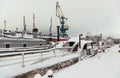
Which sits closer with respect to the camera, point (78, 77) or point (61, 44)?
point (78, 77)

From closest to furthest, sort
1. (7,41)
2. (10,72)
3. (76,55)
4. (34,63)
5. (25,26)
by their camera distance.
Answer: (10,72) → (34,63) → (76,55) → (7,41) → (25,26)

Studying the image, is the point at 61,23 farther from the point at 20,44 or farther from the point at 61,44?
the point at 61,44

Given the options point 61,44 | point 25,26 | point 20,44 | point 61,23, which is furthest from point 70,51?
point 25,26

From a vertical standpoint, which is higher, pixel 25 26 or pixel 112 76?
pixel 25 26

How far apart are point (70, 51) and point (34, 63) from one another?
303 inches

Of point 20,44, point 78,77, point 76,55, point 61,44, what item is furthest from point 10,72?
point 20,44

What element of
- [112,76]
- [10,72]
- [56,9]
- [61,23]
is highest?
[56,9]

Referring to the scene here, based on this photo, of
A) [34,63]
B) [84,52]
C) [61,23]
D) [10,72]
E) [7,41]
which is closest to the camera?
[10,72]

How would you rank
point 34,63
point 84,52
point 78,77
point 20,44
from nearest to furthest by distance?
point 78,77 < point 34,63 < point 84,52 < point 20,44

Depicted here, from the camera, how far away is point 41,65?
436 inches

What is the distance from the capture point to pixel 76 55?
17.2 metres

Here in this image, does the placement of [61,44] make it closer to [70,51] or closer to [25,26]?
[70,51]

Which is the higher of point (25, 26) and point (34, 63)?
point (25, 26)

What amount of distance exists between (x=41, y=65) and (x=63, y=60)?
135 inches
